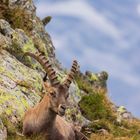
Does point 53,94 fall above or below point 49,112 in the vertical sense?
above

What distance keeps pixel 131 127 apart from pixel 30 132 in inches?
633

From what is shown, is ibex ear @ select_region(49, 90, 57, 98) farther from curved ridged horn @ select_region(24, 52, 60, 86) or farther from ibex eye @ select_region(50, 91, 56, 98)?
curved ridged horn @ select_region(24, 52, 60, 86)

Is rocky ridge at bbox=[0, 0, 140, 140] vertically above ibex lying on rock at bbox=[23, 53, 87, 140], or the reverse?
rocky ridge at bbox=[0, 0, 140, 140]

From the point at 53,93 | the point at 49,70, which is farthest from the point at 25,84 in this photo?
the point at 53,93

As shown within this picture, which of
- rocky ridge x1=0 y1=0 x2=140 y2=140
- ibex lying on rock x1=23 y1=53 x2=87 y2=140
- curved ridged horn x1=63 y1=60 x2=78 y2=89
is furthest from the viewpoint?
rocky ridge x1=0 y1=0 x2=140 y2=140

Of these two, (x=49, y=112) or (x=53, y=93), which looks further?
(x=49, y=112)

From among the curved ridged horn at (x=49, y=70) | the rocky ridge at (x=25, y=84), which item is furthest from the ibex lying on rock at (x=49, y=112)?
the rocky ridge at (x=25, y=84)

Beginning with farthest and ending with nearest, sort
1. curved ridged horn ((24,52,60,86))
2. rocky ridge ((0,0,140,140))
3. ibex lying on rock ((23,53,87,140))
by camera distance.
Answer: rocky ridge ((0,0,140,140)) < curved ridged horn ((24,52,60,86)) < ibex lying on rock ((23,53,87,140))

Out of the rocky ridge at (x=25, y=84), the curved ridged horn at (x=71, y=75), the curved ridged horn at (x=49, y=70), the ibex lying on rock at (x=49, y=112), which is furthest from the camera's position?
the rocky ridge at (x=25, y=84)

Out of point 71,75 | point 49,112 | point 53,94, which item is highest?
point 71,75

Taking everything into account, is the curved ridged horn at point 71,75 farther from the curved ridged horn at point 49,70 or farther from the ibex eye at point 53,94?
the ibex eye at point 53,94

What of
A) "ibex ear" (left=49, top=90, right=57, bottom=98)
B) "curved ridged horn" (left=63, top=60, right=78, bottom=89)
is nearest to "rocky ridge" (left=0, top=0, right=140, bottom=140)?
"ibex ear" (left=49, top=90, right=57, bottom=98)

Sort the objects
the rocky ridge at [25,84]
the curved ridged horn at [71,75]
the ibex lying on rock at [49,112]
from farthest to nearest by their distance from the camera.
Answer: the rocky ridge at [25,84] → the curved ridged horn at [71,75] → the ibex lying on rock at [49,112]

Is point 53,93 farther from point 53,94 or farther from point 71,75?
point 71,75
